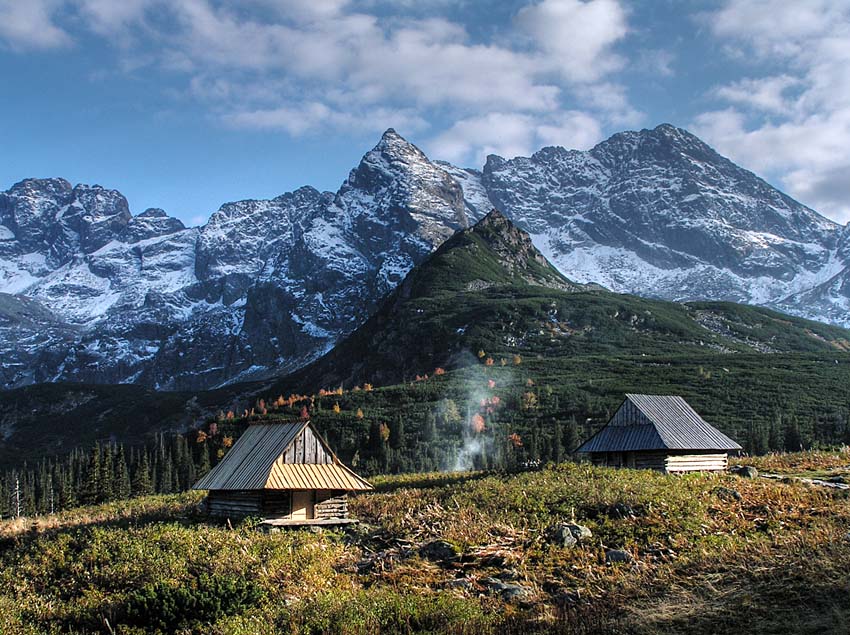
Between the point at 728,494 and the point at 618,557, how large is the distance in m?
9.48

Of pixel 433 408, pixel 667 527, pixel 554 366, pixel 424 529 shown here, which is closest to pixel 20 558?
pixel 424 529

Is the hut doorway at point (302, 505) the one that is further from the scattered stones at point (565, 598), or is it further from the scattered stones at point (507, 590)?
the scattered stones at point (565, 598)

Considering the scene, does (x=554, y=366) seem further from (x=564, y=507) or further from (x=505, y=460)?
(x=564, y=507)

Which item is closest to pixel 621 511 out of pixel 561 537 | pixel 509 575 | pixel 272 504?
pixel 561 537

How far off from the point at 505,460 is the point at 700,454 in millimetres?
65728

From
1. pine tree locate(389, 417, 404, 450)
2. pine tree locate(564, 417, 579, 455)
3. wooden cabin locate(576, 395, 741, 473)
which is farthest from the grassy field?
pine tree locate(389, 417, 404, 450)

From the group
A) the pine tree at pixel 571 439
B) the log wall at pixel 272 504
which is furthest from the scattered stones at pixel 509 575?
the pine tree at pixel 571 439

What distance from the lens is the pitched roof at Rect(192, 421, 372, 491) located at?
122ft

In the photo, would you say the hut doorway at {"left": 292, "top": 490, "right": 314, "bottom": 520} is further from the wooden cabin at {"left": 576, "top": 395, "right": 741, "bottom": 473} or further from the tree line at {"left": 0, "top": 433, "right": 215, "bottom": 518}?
the tree line at {"left": 0, "top": 433, "right": 215, "bottom": 518}

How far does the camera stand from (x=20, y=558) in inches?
1328

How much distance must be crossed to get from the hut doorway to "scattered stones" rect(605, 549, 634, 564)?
16.3m

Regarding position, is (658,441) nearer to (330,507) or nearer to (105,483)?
(330,507)

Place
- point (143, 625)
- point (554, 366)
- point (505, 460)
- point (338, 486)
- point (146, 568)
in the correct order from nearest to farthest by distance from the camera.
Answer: point (143, 625), point (146, 568), point (338, 486), point (505, 460), point (554, 366)

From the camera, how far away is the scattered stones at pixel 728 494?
3197 cm
